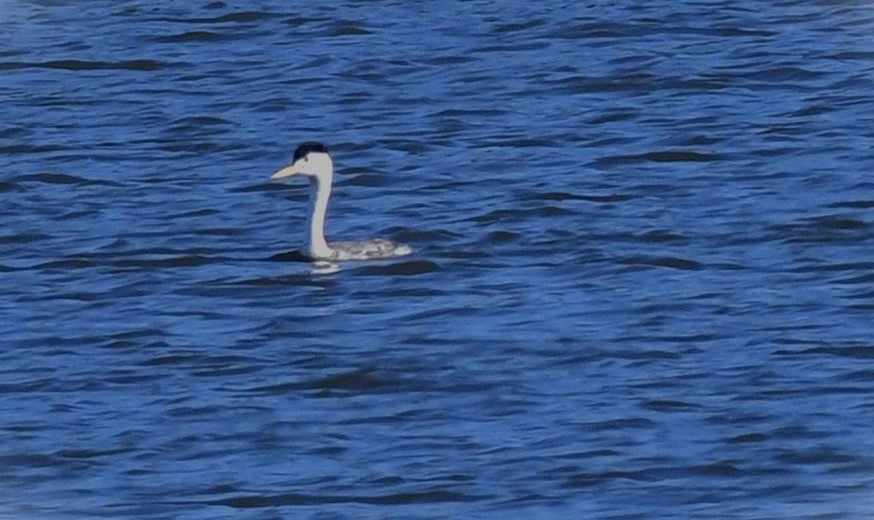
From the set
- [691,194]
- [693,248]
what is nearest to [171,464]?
[693,248]

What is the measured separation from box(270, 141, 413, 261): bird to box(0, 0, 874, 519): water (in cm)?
13

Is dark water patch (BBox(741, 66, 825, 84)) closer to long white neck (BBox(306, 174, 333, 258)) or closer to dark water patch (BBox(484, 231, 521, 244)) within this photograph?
dark water patch (BBox(484, 231, 521, 244))

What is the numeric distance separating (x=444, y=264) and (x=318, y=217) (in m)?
0.84

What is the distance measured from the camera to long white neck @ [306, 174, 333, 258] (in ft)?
53.8

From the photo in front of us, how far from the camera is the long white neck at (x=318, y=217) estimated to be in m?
16.4

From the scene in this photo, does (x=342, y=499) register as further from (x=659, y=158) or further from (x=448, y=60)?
(x=448, y=60)

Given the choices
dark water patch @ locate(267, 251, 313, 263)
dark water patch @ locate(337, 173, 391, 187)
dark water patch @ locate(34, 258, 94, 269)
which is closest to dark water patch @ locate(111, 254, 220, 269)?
dark water patch @ locate(34, 258, 94, 269)

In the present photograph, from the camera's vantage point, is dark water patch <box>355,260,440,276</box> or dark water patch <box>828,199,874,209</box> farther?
dark water patch <box>828,199,874,209</box>

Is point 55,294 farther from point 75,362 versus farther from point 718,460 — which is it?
point 718,460

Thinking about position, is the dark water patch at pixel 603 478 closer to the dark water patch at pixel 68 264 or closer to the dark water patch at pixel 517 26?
the dark water patch at pixel 68 264

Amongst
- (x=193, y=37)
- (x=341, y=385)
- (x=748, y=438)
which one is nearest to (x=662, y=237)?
(x=341, y=385)

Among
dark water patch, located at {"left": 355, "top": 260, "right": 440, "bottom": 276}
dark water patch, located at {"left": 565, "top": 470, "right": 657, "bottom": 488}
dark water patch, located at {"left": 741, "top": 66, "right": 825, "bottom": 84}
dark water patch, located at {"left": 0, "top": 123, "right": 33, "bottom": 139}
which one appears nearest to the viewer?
dark water patch, located at {"left": 565, "top": 470, "right": 657, "bottom": 488}

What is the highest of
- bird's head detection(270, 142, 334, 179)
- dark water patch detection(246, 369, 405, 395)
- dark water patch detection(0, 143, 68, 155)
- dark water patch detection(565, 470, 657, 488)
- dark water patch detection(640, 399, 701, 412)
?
bird's head detection(270, 142, 334, 179)

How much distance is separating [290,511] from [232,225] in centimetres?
642
